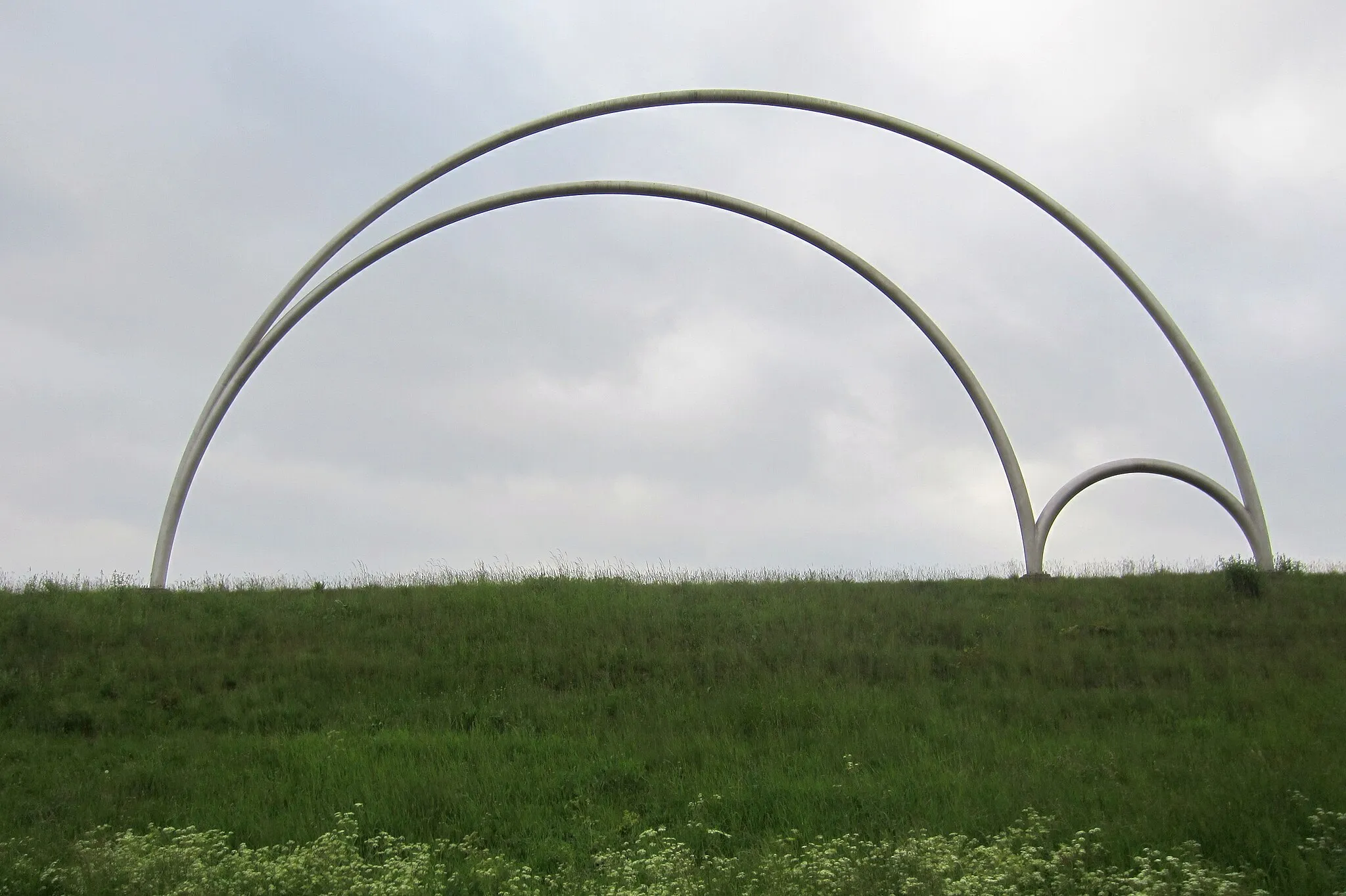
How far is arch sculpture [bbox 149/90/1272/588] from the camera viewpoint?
21.6m

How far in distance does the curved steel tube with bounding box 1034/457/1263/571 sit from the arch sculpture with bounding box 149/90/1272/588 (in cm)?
2

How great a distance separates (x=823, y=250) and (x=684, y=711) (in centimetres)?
1280

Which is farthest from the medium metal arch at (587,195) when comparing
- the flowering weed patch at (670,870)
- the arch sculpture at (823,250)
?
the flowering weed patch at (670,870)

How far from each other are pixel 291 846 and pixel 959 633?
10451 millimetres

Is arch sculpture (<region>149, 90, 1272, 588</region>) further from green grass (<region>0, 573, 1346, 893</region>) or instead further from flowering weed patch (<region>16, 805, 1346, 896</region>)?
flowering weed patch (<region>16, 805, 1346, 896</region>)

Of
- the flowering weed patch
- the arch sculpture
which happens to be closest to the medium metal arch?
the arch sculpture

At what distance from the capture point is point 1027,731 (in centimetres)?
1176

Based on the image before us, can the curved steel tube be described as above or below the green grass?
above

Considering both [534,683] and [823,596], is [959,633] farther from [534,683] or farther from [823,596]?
[534,683]

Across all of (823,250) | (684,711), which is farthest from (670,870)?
(823,250)

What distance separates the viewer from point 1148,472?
22656mm

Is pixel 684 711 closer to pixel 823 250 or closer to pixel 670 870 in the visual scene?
pixel 670 870

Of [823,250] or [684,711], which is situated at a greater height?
[823,250]

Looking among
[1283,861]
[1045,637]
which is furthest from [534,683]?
[1283,861]
